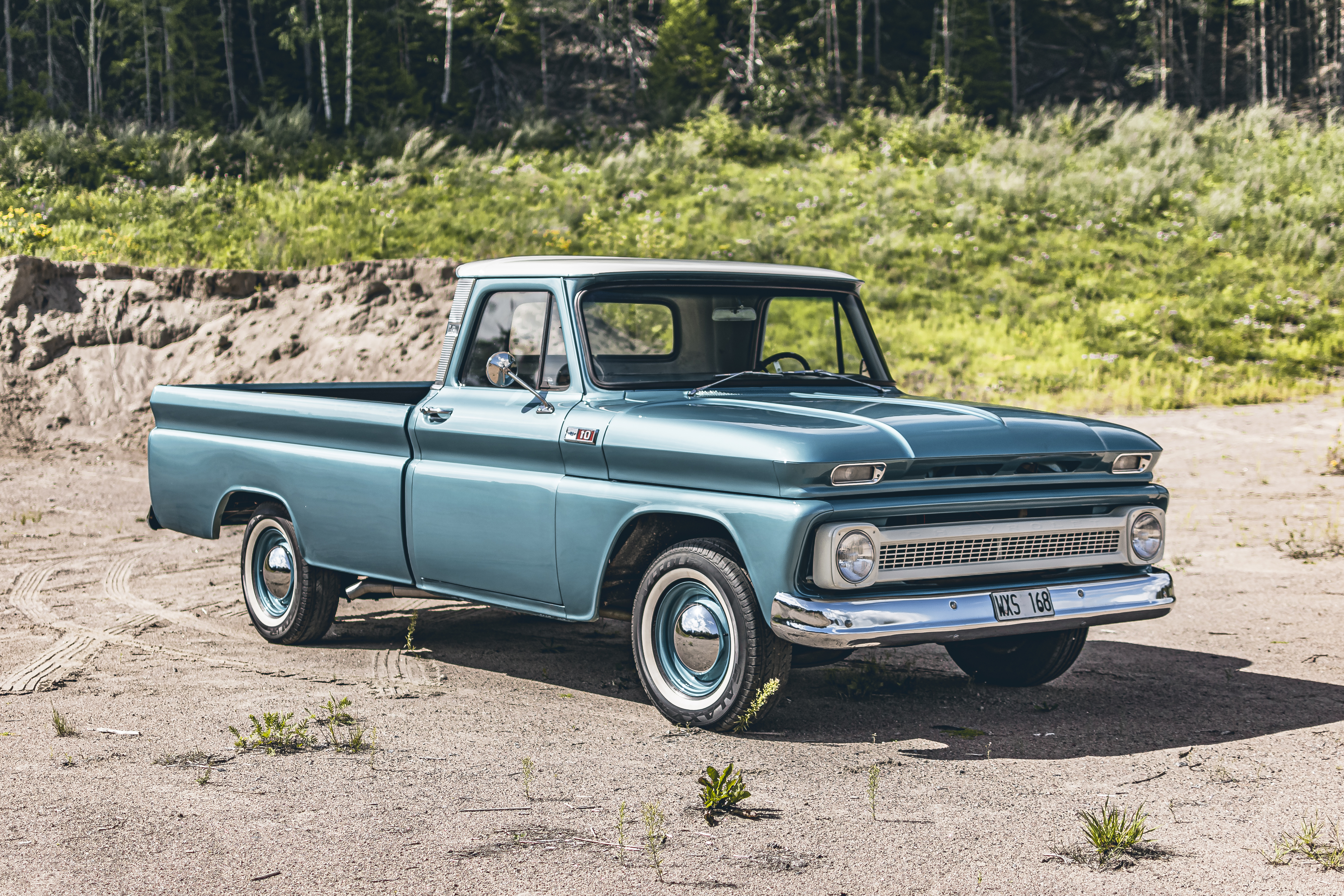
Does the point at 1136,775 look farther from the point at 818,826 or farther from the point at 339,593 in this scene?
the point at 339,593

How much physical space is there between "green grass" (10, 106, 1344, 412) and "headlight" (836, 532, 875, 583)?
1267 centimetres

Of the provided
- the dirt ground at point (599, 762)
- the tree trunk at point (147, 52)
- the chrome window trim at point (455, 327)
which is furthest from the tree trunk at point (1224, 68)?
the chrome window trim at point (455, 327)

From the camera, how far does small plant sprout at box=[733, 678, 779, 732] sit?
4973 millimetres

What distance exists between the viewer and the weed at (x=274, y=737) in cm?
500

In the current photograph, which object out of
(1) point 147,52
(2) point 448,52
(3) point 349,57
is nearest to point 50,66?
(1) point 147,52

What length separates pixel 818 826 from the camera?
416 cm

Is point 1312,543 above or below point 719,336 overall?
below

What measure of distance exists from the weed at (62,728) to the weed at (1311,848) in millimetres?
4386

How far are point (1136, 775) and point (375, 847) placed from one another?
8.86 feet

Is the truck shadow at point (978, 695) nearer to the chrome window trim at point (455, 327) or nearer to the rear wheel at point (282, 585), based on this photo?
the rear wheel at point (282, 585)

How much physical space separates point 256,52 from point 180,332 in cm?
2556

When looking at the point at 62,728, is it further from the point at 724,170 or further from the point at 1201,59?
the point at 1201,59

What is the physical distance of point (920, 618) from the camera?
15.8ft

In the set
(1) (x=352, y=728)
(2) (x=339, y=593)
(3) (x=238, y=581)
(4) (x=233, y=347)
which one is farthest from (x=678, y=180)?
(1) (x=352, y=728)
